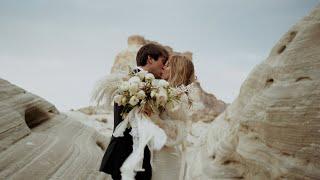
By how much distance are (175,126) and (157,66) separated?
25.5 inches

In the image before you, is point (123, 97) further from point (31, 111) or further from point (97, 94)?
point (31, 111)

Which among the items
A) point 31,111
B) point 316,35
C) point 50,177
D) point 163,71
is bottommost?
point 50,177

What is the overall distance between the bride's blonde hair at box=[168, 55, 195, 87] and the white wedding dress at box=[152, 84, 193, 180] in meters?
0.12

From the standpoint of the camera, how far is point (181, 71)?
345cm

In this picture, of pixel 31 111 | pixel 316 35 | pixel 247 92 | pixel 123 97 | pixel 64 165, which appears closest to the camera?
pixel 123 97

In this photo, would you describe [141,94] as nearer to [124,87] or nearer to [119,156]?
[124,87]

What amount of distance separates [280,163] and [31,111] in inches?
239

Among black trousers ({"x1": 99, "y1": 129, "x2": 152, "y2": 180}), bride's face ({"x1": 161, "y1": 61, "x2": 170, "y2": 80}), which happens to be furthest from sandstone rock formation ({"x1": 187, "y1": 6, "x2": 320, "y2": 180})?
black trousers ({"x1": 99, "y1": 129, "x2": 152, "y2": 180})

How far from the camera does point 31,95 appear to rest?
8516 millimetres

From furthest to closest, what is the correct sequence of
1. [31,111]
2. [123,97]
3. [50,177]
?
1. [31,111]
2. [50,177]
3. [123,97]

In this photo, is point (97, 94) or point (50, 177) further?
point (50, 177)

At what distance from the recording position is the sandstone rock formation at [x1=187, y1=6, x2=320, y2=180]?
4.46m

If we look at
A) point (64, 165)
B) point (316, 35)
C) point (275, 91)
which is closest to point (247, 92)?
point (275, 91)

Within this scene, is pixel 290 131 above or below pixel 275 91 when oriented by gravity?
below
